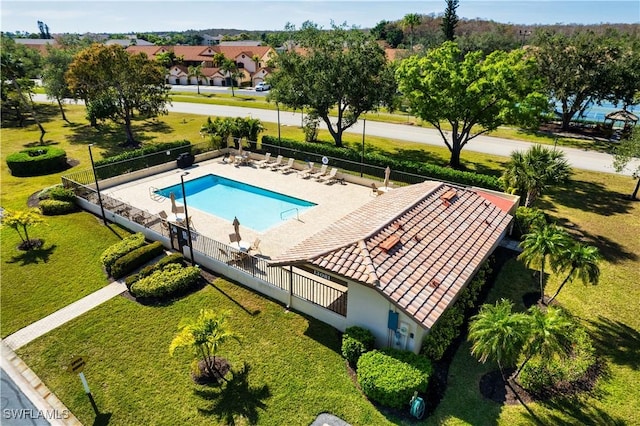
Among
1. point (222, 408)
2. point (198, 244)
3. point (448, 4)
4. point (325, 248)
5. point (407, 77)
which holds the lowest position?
point (222, 408)

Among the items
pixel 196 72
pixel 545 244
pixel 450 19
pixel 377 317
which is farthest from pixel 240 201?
pixel 196 72

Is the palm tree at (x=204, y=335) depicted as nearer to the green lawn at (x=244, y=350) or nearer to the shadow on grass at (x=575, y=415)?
the green lawn at (x=244, y=350)

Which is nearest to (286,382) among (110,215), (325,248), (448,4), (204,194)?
(325,248)

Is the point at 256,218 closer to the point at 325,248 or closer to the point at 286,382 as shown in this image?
the point at 325,248

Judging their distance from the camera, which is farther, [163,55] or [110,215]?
[163,55]

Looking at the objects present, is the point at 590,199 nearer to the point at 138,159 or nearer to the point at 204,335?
the point at 204,335

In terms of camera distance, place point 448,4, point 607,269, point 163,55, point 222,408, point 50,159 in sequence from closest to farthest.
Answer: point 222,408, point 607,269, point 50,159, point 448,4, point 163,55
